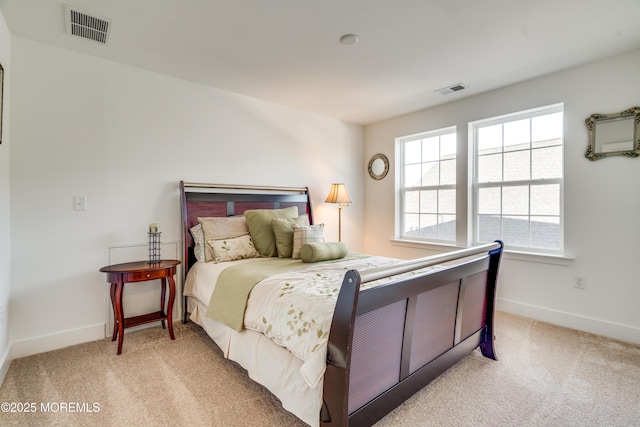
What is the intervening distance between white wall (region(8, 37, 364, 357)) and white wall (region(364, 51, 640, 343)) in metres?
3.15

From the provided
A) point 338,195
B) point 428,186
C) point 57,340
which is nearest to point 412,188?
point 428,186

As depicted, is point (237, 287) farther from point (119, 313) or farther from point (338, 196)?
point (338, 196)

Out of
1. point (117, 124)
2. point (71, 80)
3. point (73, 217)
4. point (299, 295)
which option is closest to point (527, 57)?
point (299, 295)

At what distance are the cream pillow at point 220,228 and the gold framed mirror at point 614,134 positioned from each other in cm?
327

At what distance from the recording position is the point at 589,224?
9.10 ft

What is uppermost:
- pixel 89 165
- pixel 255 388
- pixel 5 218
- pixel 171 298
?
pixel 89 165

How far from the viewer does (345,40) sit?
2.32 metres

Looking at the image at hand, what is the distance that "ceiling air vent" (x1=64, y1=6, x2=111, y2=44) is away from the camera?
6.71 ft

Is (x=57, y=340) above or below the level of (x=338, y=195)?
below

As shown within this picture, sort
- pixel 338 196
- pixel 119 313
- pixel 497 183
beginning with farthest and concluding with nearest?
pixel 338 196 → pixel 497 183 → pixel 119 313

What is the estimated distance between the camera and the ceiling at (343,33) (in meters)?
1.96

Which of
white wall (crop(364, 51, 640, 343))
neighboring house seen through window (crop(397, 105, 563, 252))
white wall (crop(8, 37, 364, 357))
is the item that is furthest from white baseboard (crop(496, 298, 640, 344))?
white wall (crop(8, 37, 364, 357))

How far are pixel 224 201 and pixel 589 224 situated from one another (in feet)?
11.4

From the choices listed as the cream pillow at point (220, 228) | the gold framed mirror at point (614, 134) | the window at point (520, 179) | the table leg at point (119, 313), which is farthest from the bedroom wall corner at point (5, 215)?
the gold framed mirror at point (614, 134)
